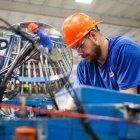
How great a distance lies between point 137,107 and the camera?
0.83 m

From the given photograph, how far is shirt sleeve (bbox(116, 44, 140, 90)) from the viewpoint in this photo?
168cm

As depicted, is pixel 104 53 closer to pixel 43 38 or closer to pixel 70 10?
pixel 43 38

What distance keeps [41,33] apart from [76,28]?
266 millimetres

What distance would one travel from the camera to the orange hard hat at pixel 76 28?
185 centimetres

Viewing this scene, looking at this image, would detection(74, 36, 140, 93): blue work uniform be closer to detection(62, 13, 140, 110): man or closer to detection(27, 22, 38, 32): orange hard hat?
detection(62, 13, 140, 110): man

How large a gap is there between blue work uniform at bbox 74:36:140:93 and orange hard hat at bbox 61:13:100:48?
187mm

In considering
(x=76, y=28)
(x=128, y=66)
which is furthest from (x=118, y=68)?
(x=76, y=28)

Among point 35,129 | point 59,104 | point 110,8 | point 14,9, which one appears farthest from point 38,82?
point 110,8

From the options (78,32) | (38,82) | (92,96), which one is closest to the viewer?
(92,96)

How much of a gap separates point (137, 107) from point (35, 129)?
0.30 m

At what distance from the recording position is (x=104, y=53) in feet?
6.28

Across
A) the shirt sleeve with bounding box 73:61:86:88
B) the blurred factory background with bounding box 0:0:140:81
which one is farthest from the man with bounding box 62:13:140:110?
the blurred factory background with bounding box 0:0:140:81

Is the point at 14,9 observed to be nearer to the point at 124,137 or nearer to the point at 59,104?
the point at 59,104

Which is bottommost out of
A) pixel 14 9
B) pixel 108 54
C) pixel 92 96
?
pixel 92 96
